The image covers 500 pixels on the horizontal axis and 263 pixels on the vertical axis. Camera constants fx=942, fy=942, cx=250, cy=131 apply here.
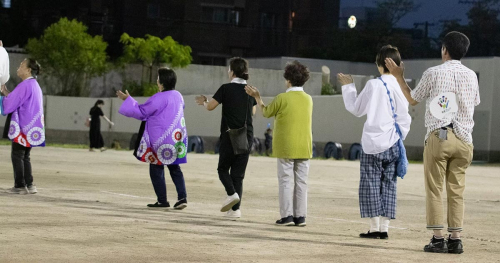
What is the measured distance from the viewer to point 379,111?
8.61 m

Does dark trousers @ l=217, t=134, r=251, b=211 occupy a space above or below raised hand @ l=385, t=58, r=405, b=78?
below

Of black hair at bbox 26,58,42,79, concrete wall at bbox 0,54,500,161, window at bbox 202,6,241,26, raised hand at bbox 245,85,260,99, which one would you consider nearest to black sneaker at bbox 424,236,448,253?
raised hand at bbox 245,85,260,99

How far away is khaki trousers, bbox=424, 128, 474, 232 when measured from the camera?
772 centimetres

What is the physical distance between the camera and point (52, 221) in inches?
348

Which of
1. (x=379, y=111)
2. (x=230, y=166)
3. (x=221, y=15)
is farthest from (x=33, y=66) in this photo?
(x=221, y=15)

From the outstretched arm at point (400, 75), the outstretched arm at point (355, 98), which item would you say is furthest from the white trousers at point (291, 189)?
the outstretched arm at point (400, 75)

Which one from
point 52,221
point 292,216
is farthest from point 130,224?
point 292,216

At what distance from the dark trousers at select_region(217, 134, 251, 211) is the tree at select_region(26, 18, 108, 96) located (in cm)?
3911

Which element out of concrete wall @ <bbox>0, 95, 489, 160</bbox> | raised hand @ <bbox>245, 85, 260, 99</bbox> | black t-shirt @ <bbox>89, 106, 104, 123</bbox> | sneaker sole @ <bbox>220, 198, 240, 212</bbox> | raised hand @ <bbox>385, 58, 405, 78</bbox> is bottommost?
concrete wall @ <bbox>0, 95, 489, 160</bbox>

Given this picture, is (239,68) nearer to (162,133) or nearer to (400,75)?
(162,133)

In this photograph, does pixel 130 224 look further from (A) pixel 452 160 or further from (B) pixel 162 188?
(A) pixel 452 160

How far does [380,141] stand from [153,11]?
54.9 m

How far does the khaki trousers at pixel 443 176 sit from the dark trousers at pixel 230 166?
2836 millimetres

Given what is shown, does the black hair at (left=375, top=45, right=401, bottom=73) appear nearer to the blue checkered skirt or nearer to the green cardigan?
the blue checkered skirt
